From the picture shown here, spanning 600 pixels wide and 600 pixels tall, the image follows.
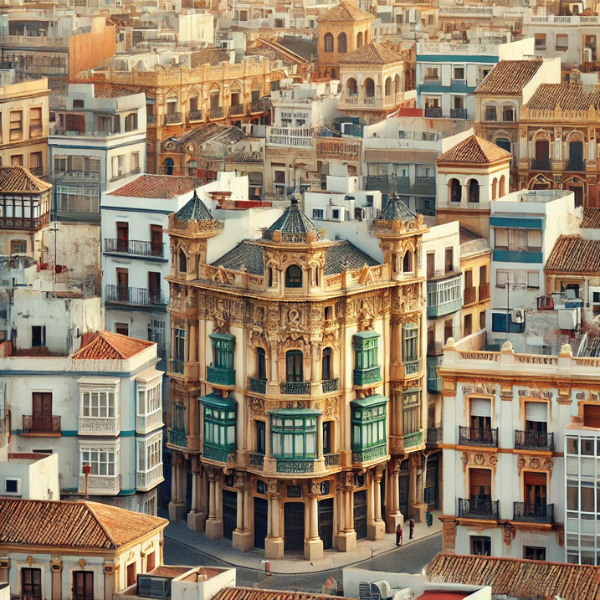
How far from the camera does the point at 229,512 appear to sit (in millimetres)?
135500

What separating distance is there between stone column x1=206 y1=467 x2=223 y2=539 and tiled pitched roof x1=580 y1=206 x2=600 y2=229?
2963 centimetres

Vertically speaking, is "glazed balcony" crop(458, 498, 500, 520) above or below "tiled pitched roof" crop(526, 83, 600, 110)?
below

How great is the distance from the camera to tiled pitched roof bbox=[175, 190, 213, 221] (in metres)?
136

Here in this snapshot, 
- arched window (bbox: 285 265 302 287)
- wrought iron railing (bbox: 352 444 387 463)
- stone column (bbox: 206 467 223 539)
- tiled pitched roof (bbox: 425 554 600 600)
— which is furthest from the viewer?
stone column (bbox: 206 467 223 539)

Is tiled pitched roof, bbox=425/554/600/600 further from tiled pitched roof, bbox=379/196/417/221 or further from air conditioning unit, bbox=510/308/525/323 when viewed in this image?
tiled pitched roof, bbox=379/196/417/221

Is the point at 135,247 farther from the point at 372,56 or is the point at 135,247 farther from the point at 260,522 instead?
the point at 372,56

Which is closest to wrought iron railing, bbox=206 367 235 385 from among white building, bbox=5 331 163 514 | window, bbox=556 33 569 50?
white building, bbox=5 331 163 514

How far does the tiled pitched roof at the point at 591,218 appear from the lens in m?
154

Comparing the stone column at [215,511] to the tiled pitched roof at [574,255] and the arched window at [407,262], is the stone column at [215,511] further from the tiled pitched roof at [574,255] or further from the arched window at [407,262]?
the tiled pitched roof at [574,255]

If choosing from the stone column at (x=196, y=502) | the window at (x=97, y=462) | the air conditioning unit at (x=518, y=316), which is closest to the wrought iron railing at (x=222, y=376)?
the stone column at (x=196, y=502)

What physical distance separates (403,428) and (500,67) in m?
39.5

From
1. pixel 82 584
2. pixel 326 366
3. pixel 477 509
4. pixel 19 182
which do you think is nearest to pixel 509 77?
pixel 19 182

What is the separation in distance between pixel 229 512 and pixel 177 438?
4.97m

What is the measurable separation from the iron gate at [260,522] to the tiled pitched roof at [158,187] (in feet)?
69.7
